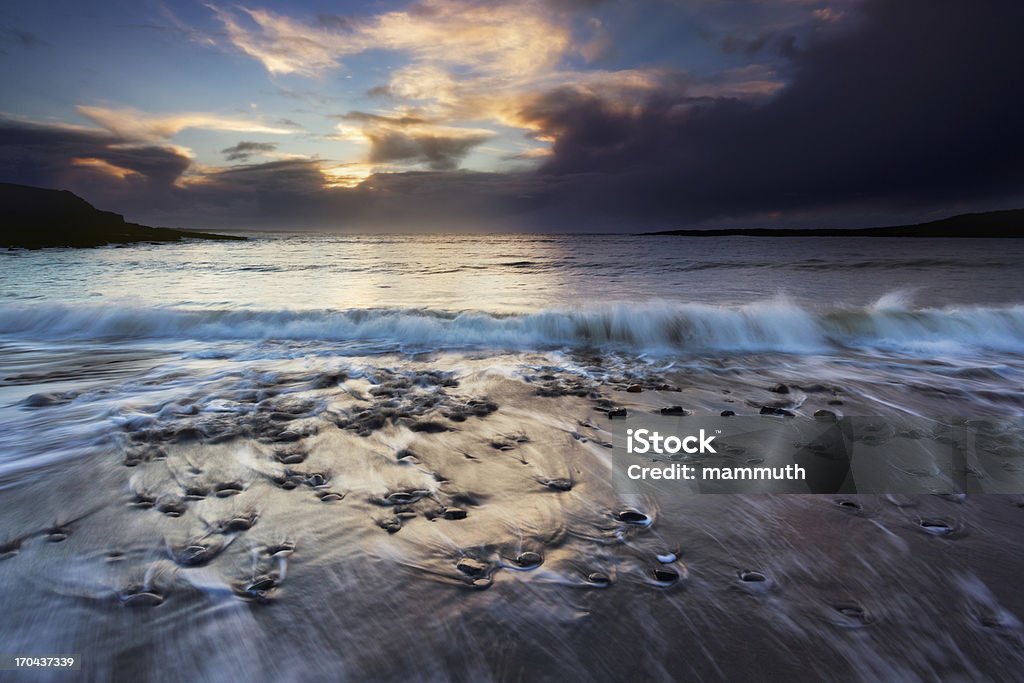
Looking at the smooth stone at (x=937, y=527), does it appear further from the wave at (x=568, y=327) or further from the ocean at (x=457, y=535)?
the wave at (x=568, y=327)

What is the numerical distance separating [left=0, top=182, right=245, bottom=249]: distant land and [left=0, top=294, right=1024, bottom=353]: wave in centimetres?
5207

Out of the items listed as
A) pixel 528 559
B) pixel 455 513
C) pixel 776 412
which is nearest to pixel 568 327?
pixel 776 412

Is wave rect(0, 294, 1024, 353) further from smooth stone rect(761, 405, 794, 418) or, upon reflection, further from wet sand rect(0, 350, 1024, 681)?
wet sand rect(0, 350, 1024, 681)

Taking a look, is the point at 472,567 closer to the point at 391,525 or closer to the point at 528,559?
the point at 528,559

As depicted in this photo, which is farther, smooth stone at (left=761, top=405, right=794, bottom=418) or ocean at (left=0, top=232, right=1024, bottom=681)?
smooth stone at (left=761, top=405, right=794, bottom=418)

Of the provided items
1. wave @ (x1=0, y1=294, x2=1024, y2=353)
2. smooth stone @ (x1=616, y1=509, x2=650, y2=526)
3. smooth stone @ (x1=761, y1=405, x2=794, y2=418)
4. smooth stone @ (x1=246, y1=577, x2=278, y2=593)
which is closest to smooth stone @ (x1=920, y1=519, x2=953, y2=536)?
smooth stone @ (x1=616, y1=509, x2=650, y2=526)

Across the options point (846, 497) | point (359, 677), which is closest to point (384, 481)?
point (359, 677)

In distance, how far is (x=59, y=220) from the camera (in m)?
73.1

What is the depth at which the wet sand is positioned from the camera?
176 centimetres

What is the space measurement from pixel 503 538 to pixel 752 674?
1.22 meters

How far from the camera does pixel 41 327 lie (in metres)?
9.37

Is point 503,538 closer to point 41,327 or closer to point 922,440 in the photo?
point 922,440

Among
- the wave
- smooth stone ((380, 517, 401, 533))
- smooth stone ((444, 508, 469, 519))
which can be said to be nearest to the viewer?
smooth stone ((380, 517, 401, 533))

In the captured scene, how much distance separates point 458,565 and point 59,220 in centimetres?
10142
